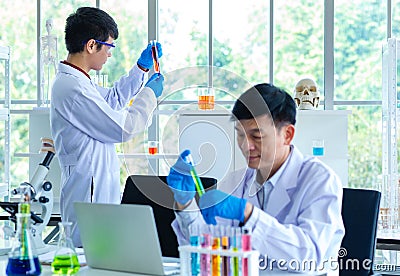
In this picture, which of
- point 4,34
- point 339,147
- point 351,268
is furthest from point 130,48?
point 351,268

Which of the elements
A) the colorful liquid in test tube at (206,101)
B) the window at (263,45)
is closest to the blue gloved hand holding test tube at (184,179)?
the colorful liquid in test tube at (206,101)

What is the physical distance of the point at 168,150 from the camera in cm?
221

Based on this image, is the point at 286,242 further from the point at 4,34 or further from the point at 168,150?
the point at 4,34

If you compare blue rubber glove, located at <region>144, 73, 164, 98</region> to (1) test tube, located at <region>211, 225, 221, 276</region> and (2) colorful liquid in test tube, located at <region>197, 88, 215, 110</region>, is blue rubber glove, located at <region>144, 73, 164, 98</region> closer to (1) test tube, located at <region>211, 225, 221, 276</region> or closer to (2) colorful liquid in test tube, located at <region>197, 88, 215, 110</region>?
(2) colorful liquid in test tube, located at <region>197, 88, 215, 110</region>

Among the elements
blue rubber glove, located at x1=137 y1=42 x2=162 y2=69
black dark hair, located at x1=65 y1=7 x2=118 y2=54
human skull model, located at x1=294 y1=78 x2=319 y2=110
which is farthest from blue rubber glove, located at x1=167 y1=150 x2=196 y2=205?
human skull model, located at x1=294 y1=78 x2=319 y2=110

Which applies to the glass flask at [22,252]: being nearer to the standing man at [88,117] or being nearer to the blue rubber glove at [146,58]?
the standing man at [88,117]

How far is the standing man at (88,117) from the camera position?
2.64m

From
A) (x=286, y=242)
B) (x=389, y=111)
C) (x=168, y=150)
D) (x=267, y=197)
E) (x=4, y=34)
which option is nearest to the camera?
(x=286, y=242)

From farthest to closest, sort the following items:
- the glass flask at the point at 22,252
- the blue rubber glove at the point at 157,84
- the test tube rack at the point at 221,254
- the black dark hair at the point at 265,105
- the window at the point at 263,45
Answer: the window at the point at 263,45 → the blue rubber glove at the point at 157,84 → the black dark hair at the point at 265,105 → the glass flask at the point at 22,252 → the test tube rack at the point at 221,254

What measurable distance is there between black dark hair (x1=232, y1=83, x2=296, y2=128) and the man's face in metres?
0.02

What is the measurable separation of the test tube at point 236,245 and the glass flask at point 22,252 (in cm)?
50

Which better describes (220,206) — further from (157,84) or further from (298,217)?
(157,84)

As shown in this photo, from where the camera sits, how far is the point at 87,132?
266 cm

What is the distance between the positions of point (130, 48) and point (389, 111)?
2.05 metres
